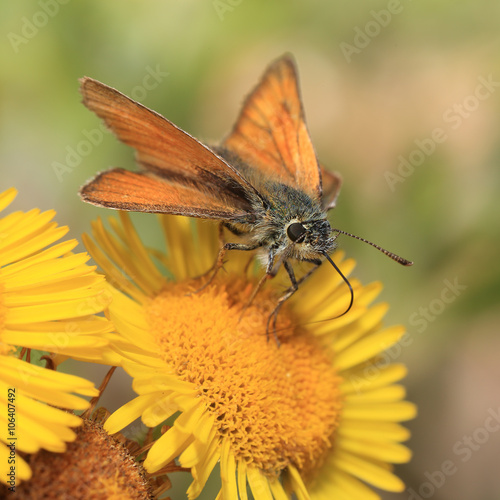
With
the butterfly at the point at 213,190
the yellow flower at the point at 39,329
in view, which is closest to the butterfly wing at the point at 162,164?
the butterfly at the point at 213,190

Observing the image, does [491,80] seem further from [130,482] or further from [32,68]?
[130,482]

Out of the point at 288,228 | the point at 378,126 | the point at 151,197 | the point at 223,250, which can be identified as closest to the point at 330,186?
the point at 288,228

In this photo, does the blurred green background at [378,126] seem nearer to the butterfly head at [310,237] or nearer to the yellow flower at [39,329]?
the butterfly head at [310,237]

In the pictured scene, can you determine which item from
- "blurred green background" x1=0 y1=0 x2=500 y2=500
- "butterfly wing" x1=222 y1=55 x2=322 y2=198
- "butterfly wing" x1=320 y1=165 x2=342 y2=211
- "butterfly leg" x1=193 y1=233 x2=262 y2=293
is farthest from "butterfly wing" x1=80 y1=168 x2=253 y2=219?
"blurred green background" x1=0 y1=0 x2=500 y2=500

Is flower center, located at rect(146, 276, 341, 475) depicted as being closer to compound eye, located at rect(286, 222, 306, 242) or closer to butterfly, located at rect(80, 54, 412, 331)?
butterfly, located at rect(80, 54, 412, 331)

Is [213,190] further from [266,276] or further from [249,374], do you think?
[249,374]

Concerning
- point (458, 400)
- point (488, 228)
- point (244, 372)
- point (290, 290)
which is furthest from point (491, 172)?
point (244, 372)
